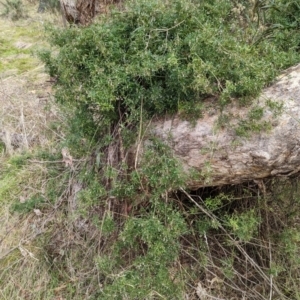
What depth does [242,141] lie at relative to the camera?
1.78 m

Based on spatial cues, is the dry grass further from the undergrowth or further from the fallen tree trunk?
the fallen tree trunk

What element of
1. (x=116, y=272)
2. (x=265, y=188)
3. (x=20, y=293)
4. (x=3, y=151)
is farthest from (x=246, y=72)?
(x=3, y=151)

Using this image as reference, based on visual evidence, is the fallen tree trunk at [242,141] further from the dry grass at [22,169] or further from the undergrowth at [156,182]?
the dry grass at [22,169]

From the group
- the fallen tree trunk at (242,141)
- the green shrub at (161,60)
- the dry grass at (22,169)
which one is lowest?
the dry grass at (22,169)

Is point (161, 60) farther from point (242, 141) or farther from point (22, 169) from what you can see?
point (22, 169)

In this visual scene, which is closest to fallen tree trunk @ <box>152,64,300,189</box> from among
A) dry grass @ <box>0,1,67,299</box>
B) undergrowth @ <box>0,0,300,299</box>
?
undergrowth @ <box>0,0,300,299</box>

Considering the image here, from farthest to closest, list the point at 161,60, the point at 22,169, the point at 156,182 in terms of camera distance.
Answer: the point at 22,169, the point at 156,182, the point at 161,60

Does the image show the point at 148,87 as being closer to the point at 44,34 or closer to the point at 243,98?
the point at 243,98

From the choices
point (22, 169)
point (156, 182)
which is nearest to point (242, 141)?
point (156, 182)

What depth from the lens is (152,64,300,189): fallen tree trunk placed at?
174 centimetres

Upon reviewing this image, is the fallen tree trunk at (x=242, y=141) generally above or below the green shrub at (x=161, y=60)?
below

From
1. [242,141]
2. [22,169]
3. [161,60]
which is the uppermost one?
[161,60]

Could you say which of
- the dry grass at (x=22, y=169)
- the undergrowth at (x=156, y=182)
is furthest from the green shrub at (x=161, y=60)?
the dry grass at (x=22, y=169)

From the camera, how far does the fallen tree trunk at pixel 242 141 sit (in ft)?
5.71
